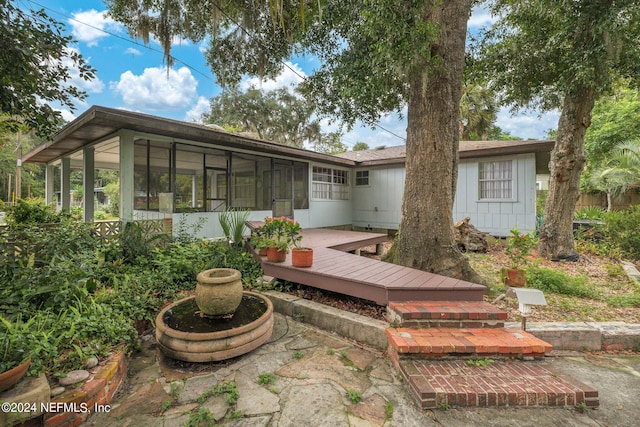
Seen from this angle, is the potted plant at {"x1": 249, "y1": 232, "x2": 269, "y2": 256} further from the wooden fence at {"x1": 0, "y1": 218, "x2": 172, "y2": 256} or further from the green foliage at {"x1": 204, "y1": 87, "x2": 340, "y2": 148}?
the green foliage at {"x1": 204, "y1": 87, "x2": 340, "y2": 148}

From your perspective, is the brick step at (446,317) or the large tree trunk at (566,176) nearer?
the brick step at (446,317)

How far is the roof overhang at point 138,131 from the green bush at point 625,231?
748cm

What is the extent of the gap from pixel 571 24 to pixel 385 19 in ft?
13.0

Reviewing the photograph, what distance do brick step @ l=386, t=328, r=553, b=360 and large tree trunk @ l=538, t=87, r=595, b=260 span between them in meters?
4.95

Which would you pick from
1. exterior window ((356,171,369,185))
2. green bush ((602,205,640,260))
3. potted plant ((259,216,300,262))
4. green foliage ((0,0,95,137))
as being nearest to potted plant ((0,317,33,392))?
green foliage ((0,0,95,137))

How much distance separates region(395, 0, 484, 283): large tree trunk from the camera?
408 centimetres

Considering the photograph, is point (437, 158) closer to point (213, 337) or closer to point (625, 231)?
point (213, 337)

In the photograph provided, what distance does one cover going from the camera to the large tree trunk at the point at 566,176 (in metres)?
5.79

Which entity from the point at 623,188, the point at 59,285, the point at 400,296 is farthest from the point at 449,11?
the point at 623,188

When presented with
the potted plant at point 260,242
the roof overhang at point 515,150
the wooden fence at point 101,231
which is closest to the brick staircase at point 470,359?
the potted plant at point 260,242

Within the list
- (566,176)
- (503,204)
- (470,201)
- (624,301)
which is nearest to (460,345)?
(624,301)

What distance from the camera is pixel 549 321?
3.12 meters

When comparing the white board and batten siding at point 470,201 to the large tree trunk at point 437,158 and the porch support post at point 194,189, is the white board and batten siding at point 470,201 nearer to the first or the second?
the large tree trunk at point 437,158

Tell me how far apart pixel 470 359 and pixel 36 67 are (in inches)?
198
